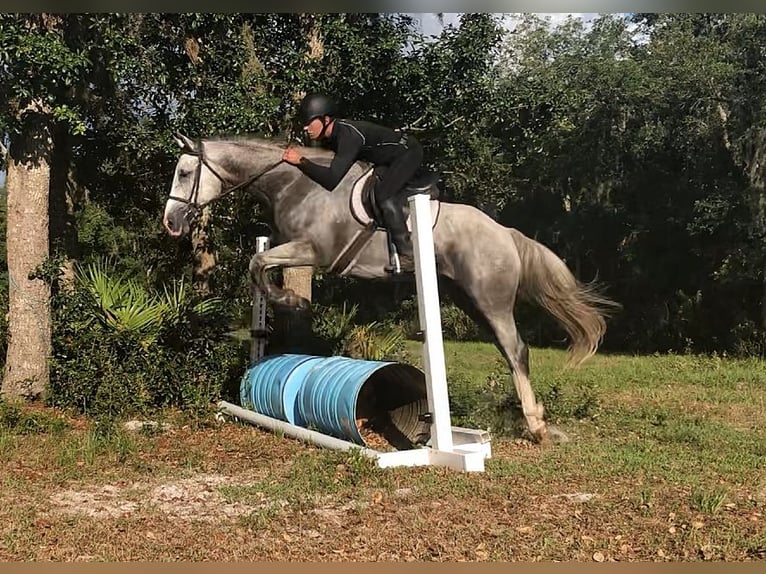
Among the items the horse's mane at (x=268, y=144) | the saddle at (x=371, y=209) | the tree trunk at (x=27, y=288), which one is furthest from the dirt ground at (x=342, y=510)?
the tree trunk at (x=27, y=288)

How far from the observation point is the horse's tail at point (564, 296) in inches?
269

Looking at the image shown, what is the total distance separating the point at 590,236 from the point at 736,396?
52.4 ft

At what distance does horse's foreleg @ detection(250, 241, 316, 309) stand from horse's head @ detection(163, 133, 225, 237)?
704mm

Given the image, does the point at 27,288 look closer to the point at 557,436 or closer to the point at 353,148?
the point at 353,148

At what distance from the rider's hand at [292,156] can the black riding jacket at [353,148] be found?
0.05 meters

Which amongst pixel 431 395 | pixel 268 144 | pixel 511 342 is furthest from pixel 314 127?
pixel 511 342

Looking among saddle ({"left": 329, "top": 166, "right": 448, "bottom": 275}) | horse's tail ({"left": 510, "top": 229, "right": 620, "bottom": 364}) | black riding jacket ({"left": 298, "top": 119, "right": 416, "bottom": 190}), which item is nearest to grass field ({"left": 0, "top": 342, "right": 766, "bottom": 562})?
horse's tail ({"left": 510, "top": 229, "right": 620, "bottom": 364})

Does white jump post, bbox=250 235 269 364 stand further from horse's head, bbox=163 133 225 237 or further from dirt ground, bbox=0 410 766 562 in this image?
dirt ground, bbox=0 410 766 562

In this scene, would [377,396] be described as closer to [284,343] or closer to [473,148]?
[284,343]

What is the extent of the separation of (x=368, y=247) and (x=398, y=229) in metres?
0.38

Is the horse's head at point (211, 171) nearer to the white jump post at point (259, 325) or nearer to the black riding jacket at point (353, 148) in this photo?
the black riding jacket at point (353, 148)

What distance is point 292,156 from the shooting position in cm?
640

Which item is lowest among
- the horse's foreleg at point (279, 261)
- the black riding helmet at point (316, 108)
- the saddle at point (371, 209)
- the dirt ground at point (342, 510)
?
the dirt ground at point (342, 510)

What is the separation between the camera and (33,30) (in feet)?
25.6
